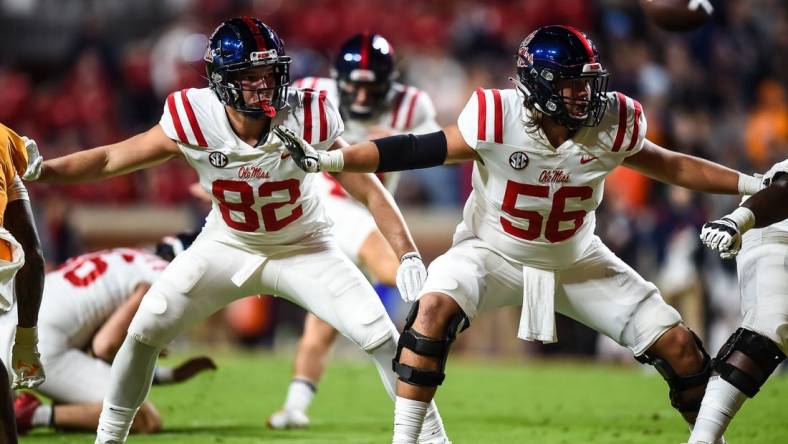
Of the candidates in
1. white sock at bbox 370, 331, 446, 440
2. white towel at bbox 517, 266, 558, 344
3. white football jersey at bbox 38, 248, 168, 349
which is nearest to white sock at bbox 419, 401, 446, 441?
white sock at bbox 370, 331, 446, 440

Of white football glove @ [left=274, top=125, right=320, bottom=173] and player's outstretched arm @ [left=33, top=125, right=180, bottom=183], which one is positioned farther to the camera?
player's outstretched arm @ [left=33, top=125, right=180, bottom=183]

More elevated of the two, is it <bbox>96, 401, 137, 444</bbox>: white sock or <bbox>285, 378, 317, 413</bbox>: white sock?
<bbox>96, 401, 137, 444</bbox>: white sock

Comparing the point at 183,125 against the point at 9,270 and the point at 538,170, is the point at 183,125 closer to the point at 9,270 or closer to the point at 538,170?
the point at 9,270

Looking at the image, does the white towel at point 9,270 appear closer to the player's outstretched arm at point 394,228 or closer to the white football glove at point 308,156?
the white football glove at point 308,156

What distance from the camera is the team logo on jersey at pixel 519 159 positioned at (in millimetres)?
4258

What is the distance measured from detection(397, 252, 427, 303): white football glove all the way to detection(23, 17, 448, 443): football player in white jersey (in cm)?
9

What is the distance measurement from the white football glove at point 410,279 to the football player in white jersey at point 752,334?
3.33 feet

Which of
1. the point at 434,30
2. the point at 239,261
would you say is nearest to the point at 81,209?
the point at 434,30

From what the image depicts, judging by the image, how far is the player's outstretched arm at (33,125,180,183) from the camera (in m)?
4.41

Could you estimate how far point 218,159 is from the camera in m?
4.42

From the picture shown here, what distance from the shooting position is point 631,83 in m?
10.7

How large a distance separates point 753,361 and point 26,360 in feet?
8.76

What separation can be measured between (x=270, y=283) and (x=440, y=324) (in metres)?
0.80

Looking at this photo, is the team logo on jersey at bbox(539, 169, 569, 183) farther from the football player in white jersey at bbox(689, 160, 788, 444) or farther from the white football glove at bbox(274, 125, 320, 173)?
the white football glove at bbox(274, 125, 320, 173)
